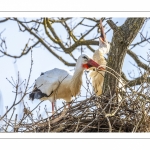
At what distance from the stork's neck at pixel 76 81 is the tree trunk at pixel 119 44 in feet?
2.42

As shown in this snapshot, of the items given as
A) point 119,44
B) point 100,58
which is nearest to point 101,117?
point 119,44

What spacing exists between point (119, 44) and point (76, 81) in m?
0.88

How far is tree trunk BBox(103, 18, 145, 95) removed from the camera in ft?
9.47

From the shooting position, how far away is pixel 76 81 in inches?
147

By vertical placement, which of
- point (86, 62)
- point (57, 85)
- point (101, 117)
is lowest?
point (101, 117)

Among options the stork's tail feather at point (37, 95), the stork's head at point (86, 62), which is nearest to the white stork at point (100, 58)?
the stork's head at point (86, 62)

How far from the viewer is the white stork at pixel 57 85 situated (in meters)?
3.74

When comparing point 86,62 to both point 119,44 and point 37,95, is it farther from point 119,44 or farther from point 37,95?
point 119,44

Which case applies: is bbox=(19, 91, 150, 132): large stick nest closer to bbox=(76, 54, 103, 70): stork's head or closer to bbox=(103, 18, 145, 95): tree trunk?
bbox=(103, 18, 145, 95): tree trunk

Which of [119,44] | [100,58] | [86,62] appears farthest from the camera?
[100,58]

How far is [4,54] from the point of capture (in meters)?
3.85
